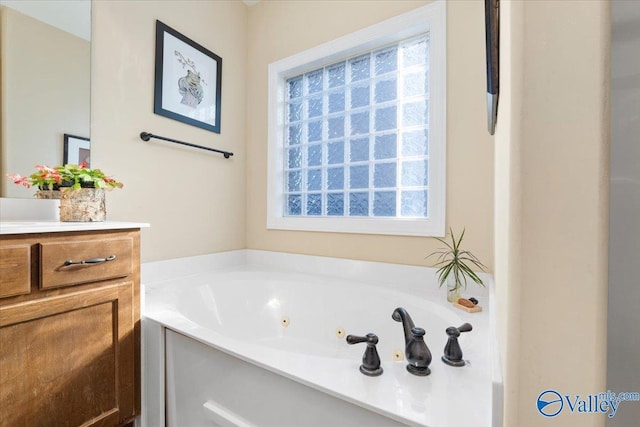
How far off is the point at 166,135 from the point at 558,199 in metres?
2.03

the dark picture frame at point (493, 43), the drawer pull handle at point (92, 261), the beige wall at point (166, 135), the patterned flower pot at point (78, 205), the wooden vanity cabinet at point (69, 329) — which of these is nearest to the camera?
the dark picture frame at point (493, 43)

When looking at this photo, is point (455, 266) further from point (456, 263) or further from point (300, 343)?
point (300, 343)

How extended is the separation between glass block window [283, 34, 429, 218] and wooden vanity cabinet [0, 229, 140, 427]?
1301 millimetres

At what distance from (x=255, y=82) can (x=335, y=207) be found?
4.02ft

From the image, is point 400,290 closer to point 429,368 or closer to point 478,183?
point 478,183

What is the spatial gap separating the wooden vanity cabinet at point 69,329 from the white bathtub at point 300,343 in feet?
0.36

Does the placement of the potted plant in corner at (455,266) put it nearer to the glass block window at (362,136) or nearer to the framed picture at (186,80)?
the glass block window at (362,136)

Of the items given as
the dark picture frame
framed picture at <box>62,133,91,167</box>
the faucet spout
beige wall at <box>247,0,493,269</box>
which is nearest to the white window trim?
beige wall at <box>247,0,493,269</box>

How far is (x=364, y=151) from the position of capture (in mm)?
2045

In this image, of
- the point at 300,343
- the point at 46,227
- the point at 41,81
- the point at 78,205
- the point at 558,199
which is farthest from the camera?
the point at 300,343

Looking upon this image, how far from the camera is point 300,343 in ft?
5.90

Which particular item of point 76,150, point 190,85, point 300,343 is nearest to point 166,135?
point 190,85

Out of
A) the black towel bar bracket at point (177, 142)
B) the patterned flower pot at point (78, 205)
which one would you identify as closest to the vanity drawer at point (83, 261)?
the patterned flower pot at point (78, 205)

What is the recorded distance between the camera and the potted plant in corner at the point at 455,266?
1.45m
